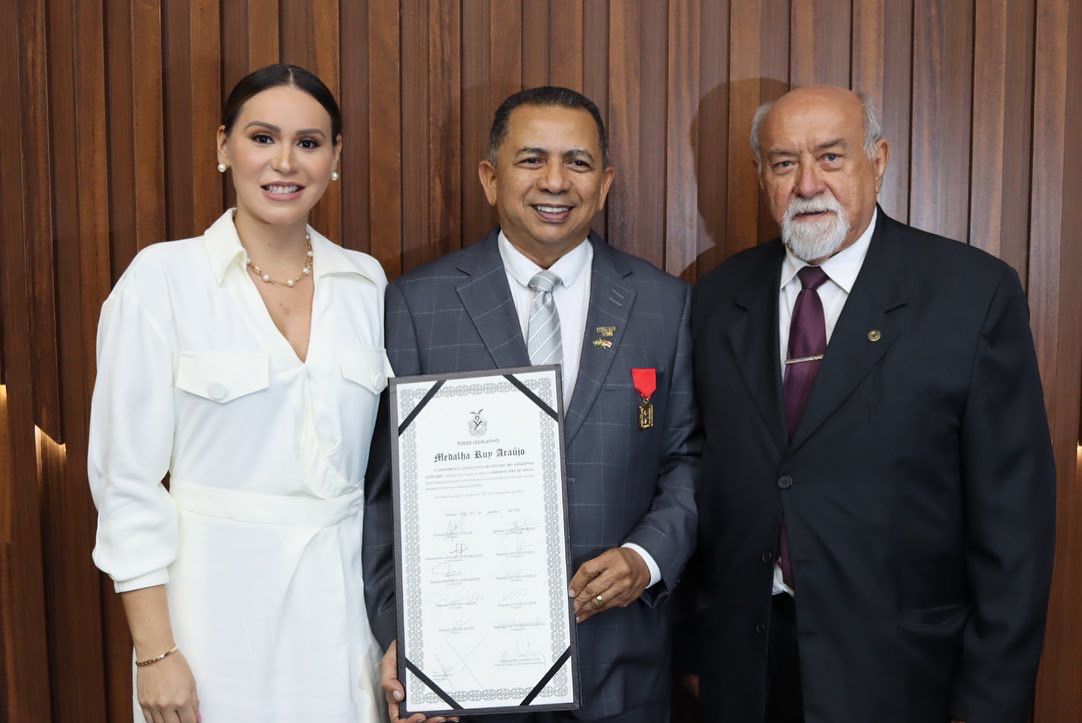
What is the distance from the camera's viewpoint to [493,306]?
80.5 inches

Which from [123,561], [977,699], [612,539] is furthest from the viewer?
[612,539]

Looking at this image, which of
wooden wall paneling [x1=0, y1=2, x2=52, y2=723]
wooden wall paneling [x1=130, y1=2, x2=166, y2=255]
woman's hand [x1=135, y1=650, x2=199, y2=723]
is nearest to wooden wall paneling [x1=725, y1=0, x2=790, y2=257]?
wooden wall paneling [x1=130, y1=2, x2=166, y2=255]

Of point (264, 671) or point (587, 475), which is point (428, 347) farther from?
point (264, 671)

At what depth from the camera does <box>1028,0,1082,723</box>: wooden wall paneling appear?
2.44 metres

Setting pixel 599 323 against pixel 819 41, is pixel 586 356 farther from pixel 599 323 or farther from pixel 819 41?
pixel 819 41

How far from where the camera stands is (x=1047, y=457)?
1892 mm

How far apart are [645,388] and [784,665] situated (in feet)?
2.19

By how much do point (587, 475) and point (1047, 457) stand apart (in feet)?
3.07

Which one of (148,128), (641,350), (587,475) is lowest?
(587,475)

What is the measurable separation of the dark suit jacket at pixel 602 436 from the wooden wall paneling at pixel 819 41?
0.83m

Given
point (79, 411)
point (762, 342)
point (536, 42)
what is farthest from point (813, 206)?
point (79, 411)

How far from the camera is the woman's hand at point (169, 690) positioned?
1786mm

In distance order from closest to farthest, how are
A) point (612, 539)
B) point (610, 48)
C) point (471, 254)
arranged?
point (612, 539), point (471, 254), point (610, 48)

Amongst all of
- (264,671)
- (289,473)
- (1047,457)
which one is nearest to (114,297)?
(289,473)
